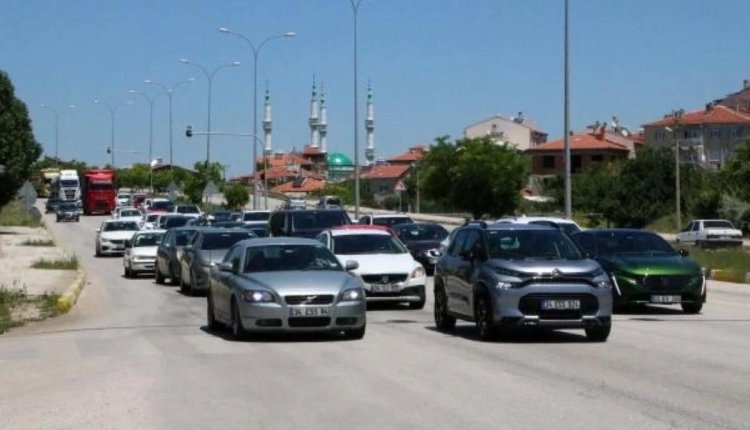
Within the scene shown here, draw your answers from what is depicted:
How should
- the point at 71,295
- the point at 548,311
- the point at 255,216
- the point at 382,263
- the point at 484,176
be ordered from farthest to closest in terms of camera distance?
the point at 484,176 < the point at 255,216 < the point at 71,295 < the point at 382,263 < the point at 548,311

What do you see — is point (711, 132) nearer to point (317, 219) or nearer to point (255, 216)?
point (255, 216)

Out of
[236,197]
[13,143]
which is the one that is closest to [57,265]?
[13,143]

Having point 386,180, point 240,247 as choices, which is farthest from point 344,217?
point 386,180

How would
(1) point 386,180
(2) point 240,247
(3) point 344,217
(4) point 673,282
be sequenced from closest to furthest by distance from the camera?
(2) point 240,247
(4) point 673,282
(3) point 344,217
(1) point 386,180

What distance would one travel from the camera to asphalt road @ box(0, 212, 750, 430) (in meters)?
11.1

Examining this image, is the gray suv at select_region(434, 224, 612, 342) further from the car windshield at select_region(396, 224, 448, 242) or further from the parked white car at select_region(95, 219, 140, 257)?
the parked white car at select_region(95, 219, 140, 257)

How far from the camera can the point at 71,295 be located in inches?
1118

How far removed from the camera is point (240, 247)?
19.8 meters

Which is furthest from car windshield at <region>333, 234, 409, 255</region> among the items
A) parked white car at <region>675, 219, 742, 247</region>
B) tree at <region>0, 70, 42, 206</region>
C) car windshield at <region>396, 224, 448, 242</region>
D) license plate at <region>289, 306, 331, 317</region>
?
tree at <region>0, 70, 42, 206</region>

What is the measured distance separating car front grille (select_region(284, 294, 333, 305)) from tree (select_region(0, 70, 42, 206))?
5952 centimetres

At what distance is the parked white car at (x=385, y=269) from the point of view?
961 inches

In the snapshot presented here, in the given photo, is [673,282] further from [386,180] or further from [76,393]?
[386,180]

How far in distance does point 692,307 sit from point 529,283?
6.89 metres

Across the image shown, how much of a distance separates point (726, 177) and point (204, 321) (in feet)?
224
